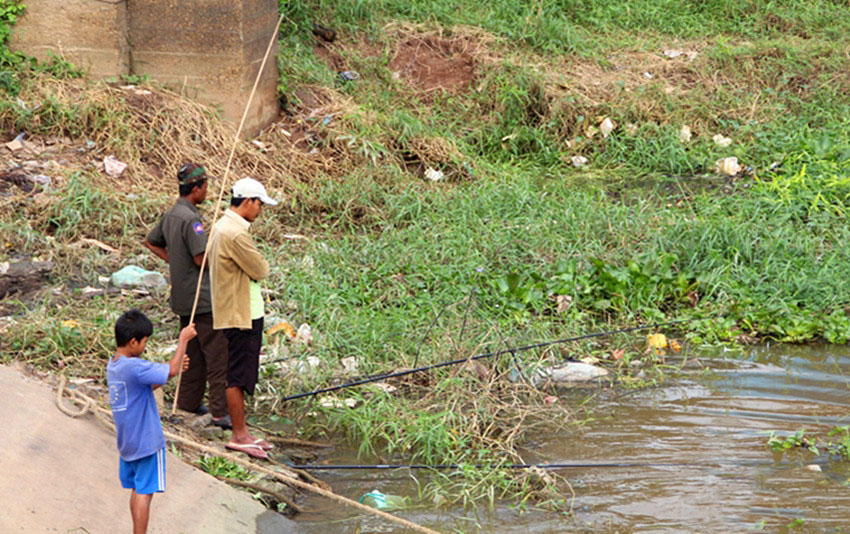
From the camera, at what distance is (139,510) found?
363 centimetres

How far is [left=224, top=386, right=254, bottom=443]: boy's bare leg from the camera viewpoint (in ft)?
15.4

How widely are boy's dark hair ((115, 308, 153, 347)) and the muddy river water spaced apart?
49.3 inches

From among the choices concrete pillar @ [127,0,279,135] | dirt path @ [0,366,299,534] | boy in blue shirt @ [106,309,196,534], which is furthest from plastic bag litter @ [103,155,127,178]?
boy in blue shirt @ [106,309,196,534]

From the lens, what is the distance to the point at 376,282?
22.1ft

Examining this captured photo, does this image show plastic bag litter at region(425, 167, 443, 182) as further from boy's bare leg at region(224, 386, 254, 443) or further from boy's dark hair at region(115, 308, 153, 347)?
boy's dark hair at region(115, 308, 153, 347)

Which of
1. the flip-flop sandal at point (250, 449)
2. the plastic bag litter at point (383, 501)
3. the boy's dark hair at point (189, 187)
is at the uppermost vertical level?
the boy's dark hair at point (189, 187)

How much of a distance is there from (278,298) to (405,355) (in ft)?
4.04

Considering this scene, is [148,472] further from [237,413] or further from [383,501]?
[383,501]

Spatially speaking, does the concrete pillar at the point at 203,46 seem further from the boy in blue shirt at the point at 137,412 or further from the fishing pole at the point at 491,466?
the boy in blue shirt at the point at 137,412

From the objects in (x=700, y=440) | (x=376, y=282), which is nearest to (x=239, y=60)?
(x=376, y=282)

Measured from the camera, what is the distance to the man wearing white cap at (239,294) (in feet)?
15.1

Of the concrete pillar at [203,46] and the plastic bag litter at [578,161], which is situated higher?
the concrete pillar at [203,46]

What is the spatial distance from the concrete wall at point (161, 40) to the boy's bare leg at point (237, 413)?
4.64 metres

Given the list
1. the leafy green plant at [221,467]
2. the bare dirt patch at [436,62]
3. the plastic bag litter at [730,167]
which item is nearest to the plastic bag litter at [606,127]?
the plastic bag litter at [730,167]
